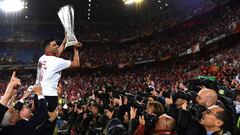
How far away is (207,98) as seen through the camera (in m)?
4.30

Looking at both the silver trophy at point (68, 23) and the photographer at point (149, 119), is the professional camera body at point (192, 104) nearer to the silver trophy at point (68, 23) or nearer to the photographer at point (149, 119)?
the photographer at point (149, 119)

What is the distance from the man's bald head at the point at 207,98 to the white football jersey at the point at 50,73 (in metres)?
2.12

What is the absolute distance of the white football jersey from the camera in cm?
543

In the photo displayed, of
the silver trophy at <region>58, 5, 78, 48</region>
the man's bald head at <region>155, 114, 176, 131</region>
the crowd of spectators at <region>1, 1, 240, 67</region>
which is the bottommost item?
the man's bald head at <region>155, 114, 176, 131</region>

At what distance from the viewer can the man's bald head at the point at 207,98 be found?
Answer: 4279 mm

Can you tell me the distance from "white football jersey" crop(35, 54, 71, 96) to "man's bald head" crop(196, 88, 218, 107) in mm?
2121

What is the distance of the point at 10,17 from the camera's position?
38.7 metres

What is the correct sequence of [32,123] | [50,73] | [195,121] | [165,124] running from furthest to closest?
1. [50,73]
2. [32,123]
3. [195,121]
4. [165,124]

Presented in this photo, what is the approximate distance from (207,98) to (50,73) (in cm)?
235

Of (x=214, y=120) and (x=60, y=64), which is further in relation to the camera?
(x=60, y=64)

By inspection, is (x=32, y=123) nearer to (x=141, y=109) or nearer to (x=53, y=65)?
(x=53, y=65)

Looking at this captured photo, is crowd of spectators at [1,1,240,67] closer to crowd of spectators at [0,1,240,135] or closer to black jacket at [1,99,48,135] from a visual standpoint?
crowd of spectators at [0,1,240,135]

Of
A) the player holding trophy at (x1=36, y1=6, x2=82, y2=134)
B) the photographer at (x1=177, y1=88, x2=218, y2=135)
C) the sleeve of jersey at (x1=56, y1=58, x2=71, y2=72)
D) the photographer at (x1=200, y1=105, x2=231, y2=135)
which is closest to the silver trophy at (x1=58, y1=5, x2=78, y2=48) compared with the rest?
the player holding trophy at (x1=36, y1=6, x2=82, y2=134)

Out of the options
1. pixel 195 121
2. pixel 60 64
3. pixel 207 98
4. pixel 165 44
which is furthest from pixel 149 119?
pixel 165 44
